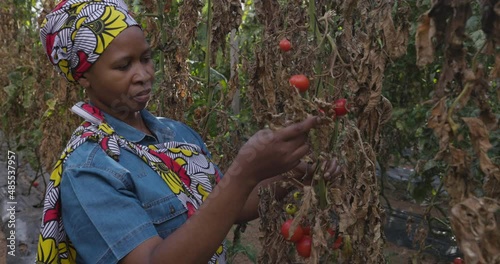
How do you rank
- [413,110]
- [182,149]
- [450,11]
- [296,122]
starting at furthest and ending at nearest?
[413,110] < [182,149] < [296,122] < [450,11]

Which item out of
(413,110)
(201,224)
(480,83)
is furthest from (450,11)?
(413,110)

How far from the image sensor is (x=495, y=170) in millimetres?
703

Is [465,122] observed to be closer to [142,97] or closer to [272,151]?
[272,151]

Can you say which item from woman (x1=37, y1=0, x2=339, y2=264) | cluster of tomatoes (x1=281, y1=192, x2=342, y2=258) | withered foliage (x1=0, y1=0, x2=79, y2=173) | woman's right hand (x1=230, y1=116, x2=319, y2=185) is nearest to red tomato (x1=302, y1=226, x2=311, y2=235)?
cluster of tomatoes (x1=281, y1=192, x2=342, y2=258)

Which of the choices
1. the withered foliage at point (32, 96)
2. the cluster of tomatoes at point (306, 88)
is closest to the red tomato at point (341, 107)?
the cluster of tomatoes at point (306, 88)

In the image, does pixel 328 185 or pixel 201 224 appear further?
pixel 328 185

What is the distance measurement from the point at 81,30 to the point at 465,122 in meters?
0.78

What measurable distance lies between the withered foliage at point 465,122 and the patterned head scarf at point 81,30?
2.12ft

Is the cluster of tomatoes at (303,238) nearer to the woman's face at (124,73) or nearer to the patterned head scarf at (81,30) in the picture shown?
the woman's face at (124,73)

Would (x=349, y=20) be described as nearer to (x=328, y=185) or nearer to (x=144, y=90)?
(x=328, y=185)

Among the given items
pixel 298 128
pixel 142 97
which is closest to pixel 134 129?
pixel 142 97

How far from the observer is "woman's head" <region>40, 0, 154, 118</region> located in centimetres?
110

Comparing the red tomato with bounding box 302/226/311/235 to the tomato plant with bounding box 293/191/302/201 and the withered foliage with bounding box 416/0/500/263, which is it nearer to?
the tomato plant with bounding box 293/191/302/201

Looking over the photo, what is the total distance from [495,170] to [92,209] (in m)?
0.67
